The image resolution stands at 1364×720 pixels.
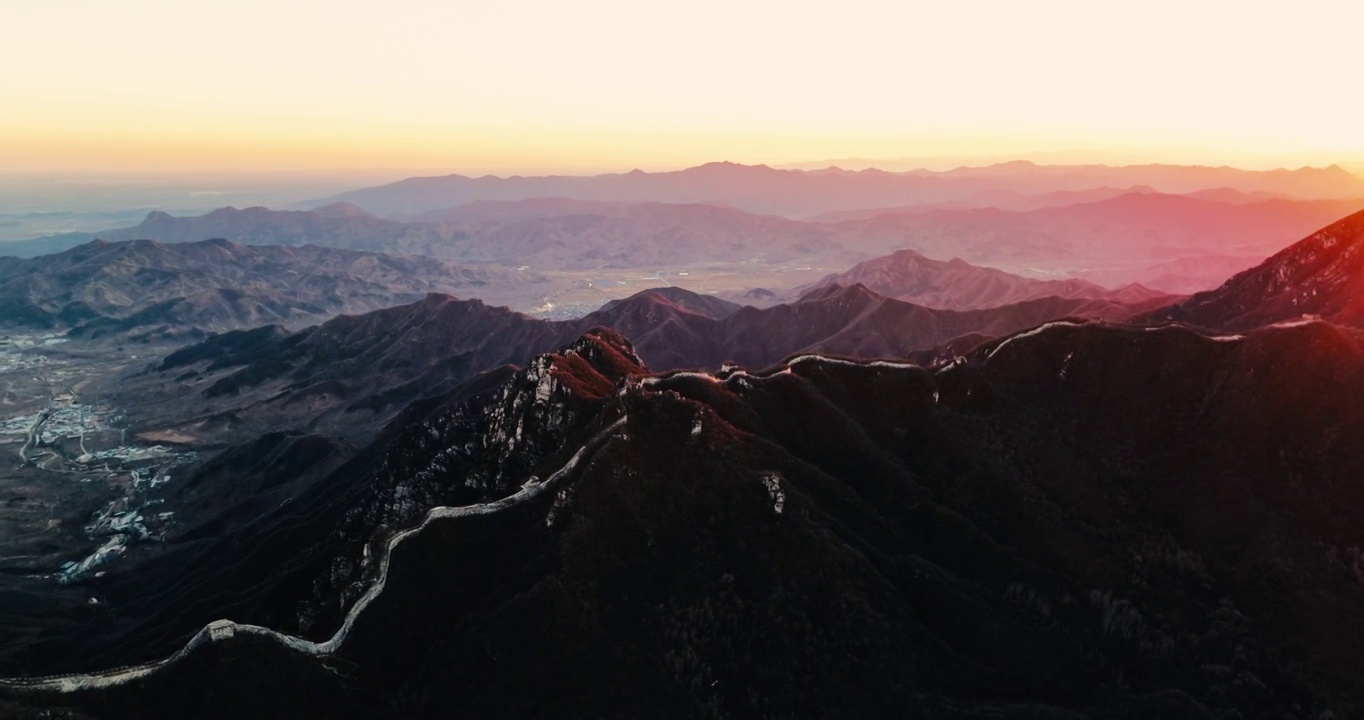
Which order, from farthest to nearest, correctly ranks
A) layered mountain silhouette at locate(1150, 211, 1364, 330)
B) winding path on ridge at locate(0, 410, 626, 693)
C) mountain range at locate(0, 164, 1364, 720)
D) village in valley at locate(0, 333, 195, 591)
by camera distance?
village in valley at locate(0, 333, 195, 591) → layered mountain silhouette at locate(1150, 211, 1364, 330) → mountain range at locate(0, 164, 1364, 720) → winding path on ridge at locate(0, 410, 626, 693)

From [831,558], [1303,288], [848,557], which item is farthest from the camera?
[1303,288]

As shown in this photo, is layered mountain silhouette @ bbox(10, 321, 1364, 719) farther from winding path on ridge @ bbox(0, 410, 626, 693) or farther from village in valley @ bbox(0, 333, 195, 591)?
village in valley @ bbox(0, 333, 195, 591)

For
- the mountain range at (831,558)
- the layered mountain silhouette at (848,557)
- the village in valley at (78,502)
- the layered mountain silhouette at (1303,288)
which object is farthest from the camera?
the village in valley at (78,502)

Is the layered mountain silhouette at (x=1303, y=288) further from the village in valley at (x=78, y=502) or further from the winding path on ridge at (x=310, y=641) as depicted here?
the village in valley at (x=78, y=502)

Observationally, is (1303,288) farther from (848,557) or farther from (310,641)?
(310,641)

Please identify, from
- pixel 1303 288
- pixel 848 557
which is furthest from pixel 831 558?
pixel 1303 288

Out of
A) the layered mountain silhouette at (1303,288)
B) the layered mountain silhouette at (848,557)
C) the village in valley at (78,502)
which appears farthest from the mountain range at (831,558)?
the village in valley at (78,502)

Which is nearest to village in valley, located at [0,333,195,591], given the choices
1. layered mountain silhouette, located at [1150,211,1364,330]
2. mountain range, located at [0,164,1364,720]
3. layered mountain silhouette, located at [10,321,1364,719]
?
mountain range, located at [0,164,1364,720]
